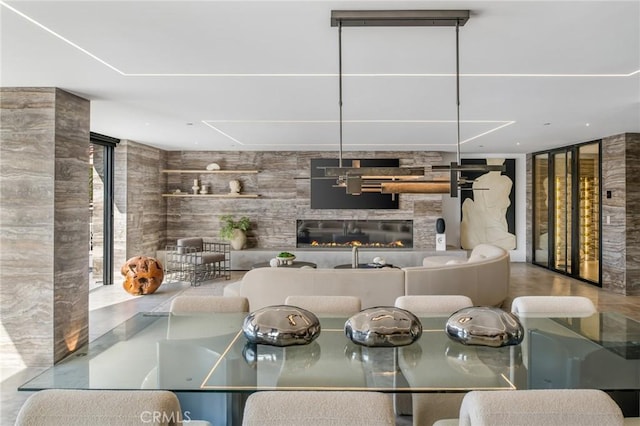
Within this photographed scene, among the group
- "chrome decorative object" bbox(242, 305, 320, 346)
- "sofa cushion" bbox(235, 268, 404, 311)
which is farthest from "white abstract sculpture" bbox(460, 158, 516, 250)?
"chrome decorative object" bbox(242, 305, 320, 346)

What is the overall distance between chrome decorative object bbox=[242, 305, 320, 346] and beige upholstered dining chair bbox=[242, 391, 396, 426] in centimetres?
75

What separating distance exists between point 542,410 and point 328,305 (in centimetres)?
158

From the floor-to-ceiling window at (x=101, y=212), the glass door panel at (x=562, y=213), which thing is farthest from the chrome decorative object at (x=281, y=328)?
the glass door panel at (x=562, y=213)

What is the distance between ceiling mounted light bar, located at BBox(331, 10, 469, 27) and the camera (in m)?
2.25

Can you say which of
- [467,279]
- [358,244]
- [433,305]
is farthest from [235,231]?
[433,305]

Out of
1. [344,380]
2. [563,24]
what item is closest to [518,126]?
[563,24]

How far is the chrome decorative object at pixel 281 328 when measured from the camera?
78.0 inches

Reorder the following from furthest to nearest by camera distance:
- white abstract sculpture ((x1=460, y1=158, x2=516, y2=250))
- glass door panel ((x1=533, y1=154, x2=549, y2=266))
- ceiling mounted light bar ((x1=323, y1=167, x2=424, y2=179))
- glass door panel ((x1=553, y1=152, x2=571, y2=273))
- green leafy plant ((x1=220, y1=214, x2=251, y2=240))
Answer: white abstract sculpture ((x1=460, y1=158, x2=516, y2=250))
glass door panel ((x1=533, y1=154, x2=549, y2=266))
green leafy plant ((x1=220, y1=214, x2=251, y2=240))
glass door panel ((x1=553, y1=152, x2=571, y2=273))
ceiling mounted light bar ((x1=323, y1=167, x2=424, y2=179))

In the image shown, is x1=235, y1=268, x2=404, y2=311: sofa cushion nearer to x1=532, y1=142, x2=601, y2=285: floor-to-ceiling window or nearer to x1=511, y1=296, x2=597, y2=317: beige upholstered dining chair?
x1=511, y1=296, x2=597, y2=317: beige upholstered dining chair

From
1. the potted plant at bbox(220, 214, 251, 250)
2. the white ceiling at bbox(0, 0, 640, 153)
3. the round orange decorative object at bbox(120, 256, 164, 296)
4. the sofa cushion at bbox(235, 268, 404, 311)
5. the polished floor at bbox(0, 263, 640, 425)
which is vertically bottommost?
the polished floor at bbox(0, 263, 640, 425)

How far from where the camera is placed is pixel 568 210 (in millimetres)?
7934

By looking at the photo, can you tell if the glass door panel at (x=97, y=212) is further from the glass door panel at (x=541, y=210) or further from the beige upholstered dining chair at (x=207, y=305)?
the glass door panel at (x=541, y=210)

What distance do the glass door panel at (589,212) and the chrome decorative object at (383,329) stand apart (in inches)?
257

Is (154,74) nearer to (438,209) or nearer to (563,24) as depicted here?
(563,24)
